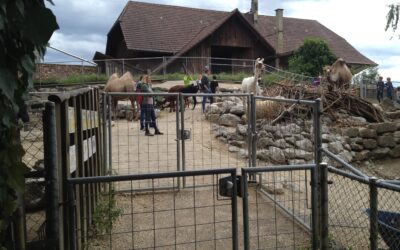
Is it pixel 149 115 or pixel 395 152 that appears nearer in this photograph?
pixel 149 115

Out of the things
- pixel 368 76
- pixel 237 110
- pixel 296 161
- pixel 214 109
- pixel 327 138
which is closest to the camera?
pixel 296 161

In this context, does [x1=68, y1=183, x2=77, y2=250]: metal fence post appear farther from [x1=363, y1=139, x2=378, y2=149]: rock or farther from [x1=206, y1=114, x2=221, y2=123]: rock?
[x1=206, y1=114, x2=221, y2=123]: rock

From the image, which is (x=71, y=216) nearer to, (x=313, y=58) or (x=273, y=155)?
(x=273, y=155)

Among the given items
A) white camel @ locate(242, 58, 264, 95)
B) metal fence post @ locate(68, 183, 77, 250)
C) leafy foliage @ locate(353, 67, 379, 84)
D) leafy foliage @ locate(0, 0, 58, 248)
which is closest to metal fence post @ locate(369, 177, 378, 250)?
metal fence post @ locate(68, 183, 77, 250)

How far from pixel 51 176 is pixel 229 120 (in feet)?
36.0

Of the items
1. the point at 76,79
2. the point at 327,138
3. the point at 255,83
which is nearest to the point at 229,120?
the point at 255,83

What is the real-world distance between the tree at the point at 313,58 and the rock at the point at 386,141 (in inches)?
594

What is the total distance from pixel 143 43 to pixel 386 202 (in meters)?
24.9

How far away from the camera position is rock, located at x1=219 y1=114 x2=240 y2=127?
14.0 m

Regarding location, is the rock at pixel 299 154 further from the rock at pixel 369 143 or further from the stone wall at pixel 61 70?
the stone wall at pixel 61 70

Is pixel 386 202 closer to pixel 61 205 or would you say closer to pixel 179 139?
pixel 179 139

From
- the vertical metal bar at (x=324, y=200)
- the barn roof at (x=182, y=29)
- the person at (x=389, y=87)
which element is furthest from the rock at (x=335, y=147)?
the barn roof at (x=182, y=29)

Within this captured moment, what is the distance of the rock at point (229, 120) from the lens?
14.0m

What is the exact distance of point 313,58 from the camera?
28562 mm
